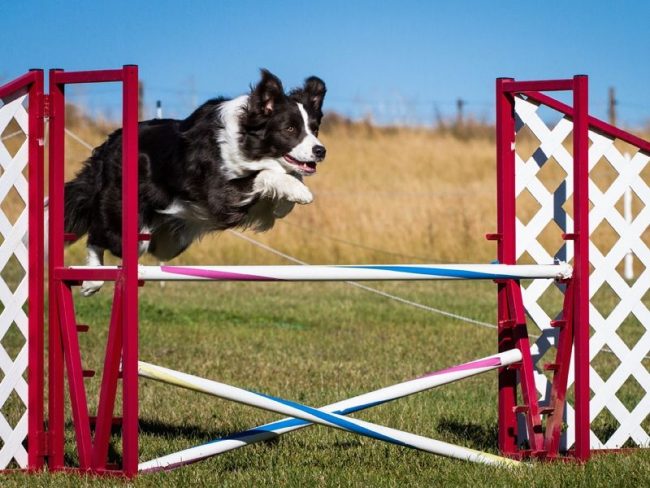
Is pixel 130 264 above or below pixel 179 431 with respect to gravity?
above

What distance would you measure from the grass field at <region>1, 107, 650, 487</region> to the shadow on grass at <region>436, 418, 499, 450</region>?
0.01 meters

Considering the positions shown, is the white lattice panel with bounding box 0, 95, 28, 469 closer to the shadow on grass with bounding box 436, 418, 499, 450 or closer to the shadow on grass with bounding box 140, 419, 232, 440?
the shadow on grass with bounding box 140, 419, 232, 440

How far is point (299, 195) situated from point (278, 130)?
0.54 metres

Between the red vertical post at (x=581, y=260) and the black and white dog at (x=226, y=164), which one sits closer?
the red vertical post at (x=581, y=260)

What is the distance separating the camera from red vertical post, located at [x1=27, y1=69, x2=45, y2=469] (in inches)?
170

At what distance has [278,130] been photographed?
5707 millimetres

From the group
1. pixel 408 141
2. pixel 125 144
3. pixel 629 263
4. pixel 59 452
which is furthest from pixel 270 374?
pixel 408 141

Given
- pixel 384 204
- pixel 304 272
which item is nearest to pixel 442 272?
pixel 304 272

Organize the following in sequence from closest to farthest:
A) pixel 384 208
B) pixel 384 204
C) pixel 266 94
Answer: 1. pixel 266 94
2. pixel 384 208
3. pixel 384 204

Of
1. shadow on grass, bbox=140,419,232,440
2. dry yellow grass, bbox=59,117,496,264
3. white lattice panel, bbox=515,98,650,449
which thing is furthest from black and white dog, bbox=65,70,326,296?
dry yellow grass, bbox=59,117,496,264

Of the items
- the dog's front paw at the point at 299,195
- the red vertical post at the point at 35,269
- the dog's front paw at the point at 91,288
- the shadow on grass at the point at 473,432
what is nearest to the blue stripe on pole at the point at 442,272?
the shadow on grass at the point at 473,432

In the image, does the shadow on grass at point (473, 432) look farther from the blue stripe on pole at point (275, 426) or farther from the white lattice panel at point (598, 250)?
the blue stripe on pole at point (275, 426)

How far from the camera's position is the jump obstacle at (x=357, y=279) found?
404cm

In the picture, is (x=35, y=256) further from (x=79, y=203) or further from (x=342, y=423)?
(x=79, y=203)
